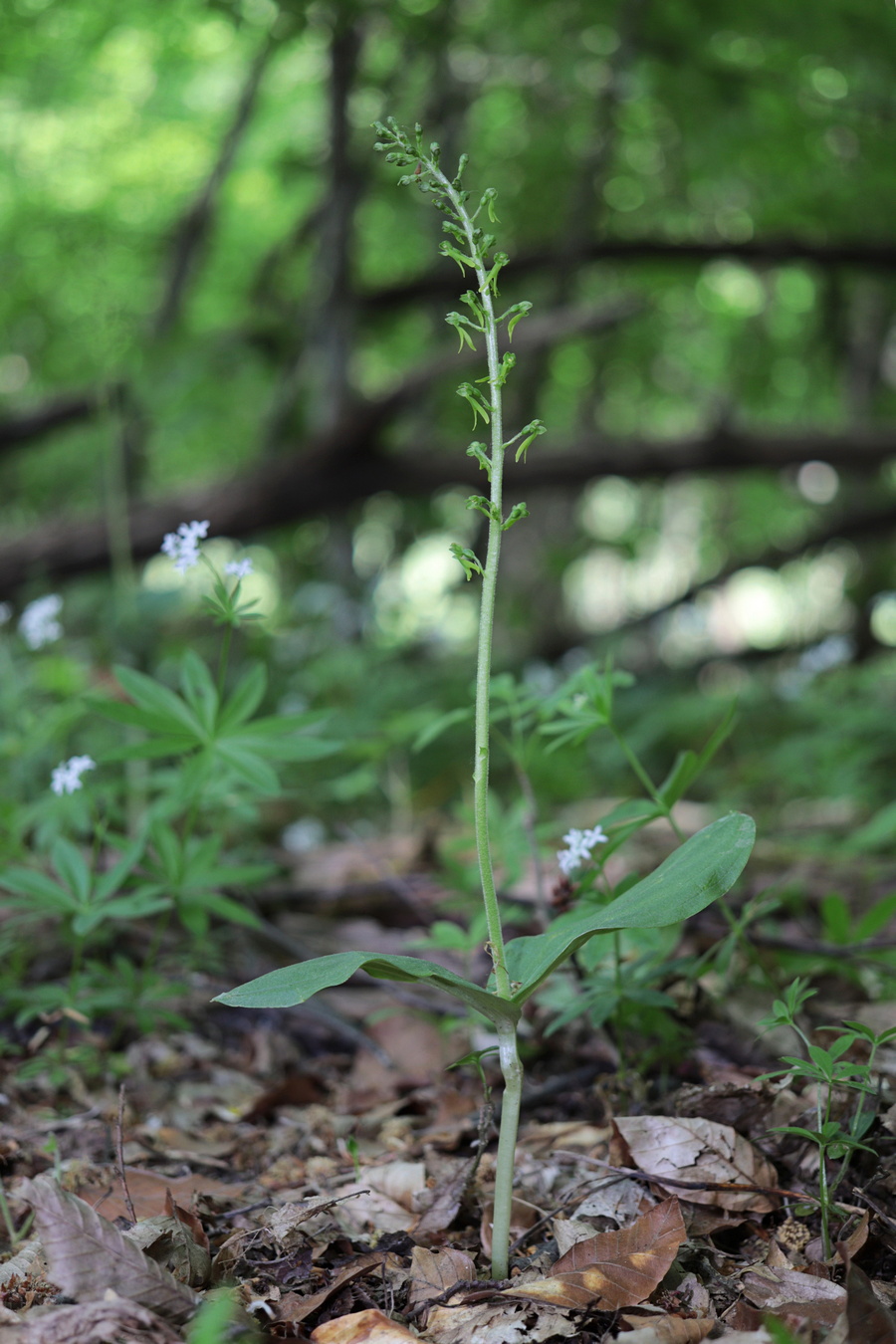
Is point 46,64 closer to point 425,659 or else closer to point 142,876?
point 425,659

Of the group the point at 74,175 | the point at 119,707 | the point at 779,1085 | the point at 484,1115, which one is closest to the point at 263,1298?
the point at 484,1115

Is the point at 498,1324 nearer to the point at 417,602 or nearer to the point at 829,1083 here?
the point at 829,1083

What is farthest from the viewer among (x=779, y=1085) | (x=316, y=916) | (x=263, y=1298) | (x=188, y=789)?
(x=316, y=916)

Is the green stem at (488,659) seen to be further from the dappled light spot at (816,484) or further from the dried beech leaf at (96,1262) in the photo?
the dappled light spot at (816,484)

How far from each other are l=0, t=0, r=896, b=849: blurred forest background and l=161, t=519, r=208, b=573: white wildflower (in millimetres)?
894

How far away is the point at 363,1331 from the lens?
1.18 metres

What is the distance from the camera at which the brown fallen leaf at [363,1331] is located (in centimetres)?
117

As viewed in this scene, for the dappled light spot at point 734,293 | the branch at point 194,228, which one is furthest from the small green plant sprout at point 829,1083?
the dappled light spot at point 734,293

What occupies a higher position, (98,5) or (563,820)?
(98,5)

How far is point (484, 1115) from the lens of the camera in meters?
1.45

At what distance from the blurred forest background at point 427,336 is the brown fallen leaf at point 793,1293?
1.84m

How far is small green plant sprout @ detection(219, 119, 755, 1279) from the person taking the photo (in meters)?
1.18

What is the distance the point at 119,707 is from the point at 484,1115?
952mm

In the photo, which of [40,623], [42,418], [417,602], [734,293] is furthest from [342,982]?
[734,293]
